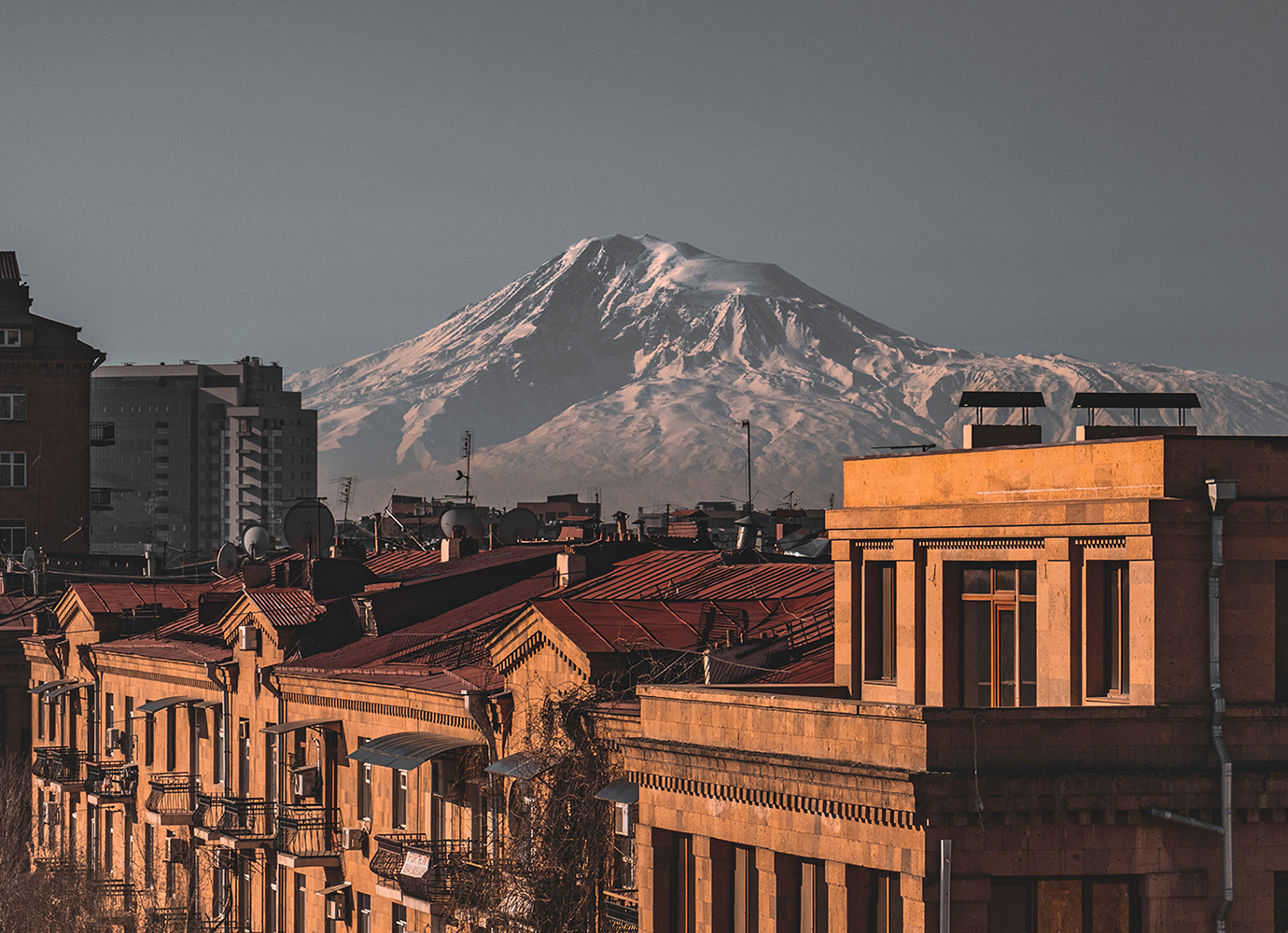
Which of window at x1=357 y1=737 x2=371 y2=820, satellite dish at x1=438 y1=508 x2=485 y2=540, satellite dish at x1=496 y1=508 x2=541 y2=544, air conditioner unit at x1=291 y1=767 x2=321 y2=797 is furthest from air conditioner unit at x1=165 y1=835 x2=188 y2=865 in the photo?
satellite dish at x1=496 y1=508 x2=541 y2=544

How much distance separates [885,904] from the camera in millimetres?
23859

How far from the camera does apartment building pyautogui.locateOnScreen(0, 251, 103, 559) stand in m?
95.6

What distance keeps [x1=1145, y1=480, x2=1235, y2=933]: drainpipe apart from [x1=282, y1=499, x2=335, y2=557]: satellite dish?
3458 cm

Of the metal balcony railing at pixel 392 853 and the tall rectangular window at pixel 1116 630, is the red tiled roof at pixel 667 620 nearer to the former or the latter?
the metal balcony railing at pixel 392 853

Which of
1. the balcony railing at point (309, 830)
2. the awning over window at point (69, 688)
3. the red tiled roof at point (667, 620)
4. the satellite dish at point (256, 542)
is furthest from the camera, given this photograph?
the satellite dish at point (256, 542)

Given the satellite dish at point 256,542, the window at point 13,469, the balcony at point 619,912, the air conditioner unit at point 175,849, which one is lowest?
the air conditioner unit at point 175,849

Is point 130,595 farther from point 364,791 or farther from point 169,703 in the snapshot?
point 364,791

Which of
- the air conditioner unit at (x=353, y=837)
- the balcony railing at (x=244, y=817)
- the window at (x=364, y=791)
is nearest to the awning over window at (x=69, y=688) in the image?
the balcony railing at (x=244, y=817)

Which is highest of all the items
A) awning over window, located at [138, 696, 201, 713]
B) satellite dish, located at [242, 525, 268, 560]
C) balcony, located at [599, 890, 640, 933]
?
satellite dish, located at [242, 525, 268, 560]

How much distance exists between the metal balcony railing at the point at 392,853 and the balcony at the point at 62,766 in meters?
24.4

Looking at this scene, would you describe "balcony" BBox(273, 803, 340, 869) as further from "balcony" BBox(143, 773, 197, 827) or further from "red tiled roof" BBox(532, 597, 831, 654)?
"red tiled roof" BBox(532, 597, 831, 654)

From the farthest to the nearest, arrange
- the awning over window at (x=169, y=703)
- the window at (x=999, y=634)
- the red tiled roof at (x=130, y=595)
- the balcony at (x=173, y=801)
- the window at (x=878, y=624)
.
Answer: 1. the red tiled roof at (x=130, y=595)
2. the balcony at (x=173, y=801)
3. the awning over window at (x=169, y=703)
4. the window at (x=878, y=624)
5. the window at (x=999, y=634)

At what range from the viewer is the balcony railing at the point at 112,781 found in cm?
5866

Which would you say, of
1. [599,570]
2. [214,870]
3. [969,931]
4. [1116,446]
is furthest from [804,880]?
[214,870]
